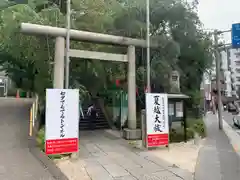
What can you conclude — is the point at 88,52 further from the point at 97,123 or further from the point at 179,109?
the point at 97,123

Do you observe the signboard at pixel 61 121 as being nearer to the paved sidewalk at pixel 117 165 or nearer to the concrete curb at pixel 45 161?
the concrete curb at pixel 45 161

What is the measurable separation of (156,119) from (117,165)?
101 inches

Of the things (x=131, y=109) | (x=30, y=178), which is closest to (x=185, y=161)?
(x=131, y=109)

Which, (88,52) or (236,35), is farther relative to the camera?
(236,35)

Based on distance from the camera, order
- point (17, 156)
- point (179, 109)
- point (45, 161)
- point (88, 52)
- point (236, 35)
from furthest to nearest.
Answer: point (236, 35) < point (179, 109) < point (88, 52) < point (17, 156) < point (45, 161)

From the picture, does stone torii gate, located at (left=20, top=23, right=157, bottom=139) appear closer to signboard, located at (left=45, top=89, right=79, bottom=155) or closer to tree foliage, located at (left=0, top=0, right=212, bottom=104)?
tree foliage, located at (left=0, top=0, right=212, bottom=104)

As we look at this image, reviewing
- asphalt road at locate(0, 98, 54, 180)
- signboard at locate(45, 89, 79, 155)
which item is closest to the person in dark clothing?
asphalt road at locate(0, 98, 54, 180)

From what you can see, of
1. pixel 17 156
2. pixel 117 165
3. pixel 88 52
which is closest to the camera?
pixel 117 165

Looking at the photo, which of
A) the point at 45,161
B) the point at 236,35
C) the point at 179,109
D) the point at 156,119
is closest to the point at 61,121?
the point at 45,161

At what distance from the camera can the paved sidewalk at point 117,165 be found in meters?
5.78

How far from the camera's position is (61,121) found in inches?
267

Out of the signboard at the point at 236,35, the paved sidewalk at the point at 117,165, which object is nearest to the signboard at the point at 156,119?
the paved sidewalk at the point at 117,165

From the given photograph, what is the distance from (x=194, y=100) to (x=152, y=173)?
379 inches

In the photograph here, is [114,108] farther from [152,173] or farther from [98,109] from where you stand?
[152,173]
